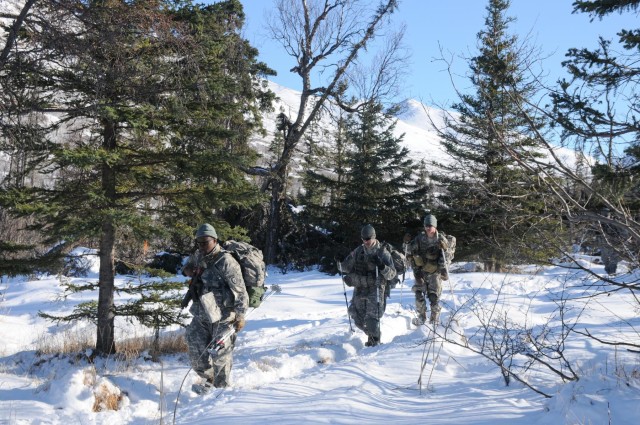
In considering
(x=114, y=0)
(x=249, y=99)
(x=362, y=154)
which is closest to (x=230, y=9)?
(x=249, y=99)

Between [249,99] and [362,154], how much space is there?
5.88 metres

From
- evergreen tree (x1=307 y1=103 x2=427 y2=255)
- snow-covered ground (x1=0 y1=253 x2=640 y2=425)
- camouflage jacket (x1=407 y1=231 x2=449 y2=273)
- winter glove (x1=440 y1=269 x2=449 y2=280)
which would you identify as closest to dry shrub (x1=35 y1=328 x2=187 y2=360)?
snow-covered ground (x1=0 y1=253 x2=640 y2=425)

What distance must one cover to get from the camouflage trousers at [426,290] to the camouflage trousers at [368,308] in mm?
1351

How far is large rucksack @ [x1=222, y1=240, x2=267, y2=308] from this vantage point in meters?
6.38

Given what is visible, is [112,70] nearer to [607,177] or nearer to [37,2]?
[37,2]

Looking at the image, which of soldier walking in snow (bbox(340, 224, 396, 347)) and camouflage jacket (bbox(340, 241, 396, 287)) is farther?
camouflage jacket (bbox(340, 241, 396, 287))

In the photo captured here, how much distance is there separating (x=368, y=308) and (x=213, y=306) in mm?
3333

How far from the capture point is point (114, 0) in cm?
677

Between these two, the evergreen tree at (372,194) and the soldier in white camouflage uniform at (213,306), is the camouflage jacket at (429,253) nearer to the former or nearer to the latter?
the soldier in white camouflage uniform at (213,306)

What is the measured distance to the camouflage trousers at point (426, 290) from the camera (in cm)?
950

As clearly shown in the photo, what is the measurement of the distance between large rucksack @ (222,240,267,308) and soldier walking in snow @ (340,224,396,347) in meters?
2.57

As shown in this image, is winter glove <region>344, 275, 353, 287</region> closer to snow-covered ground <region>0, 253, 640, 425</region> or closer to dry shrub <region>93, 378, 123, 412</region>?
snow-covered ground <region>0, 253, 640, 425</region>

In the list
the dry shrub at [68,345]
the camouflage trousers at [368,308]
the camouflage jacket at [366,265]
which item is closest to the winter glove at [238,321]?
the camouflage trousers at [368,308]

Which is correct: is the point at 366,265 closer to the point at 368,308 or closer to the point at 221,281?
the point at 368,308
